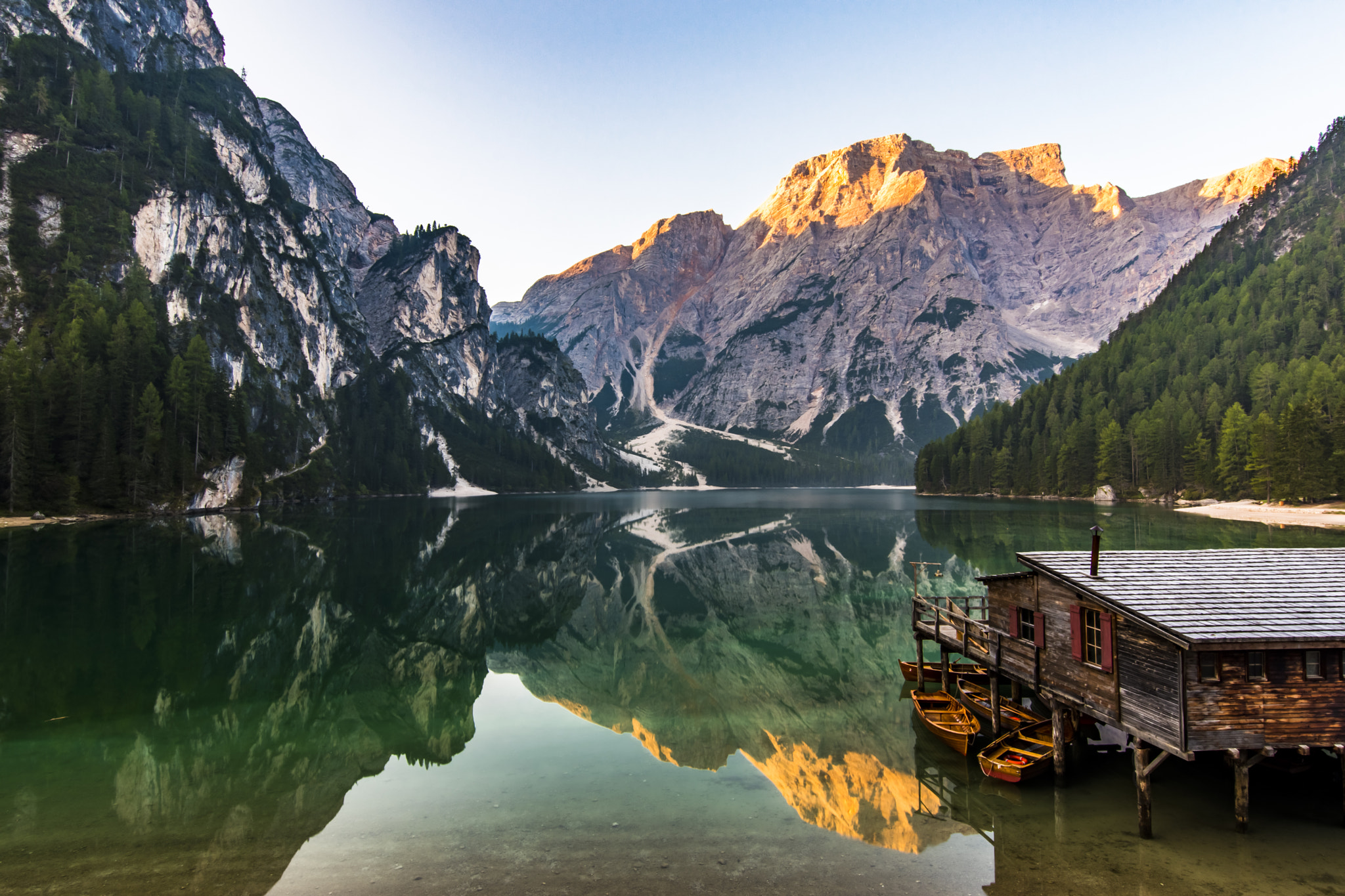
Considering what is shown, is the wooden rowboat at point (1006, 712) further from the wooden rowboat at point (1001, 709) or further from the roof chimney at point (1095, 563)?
the roof chimney at point (1095, 563)

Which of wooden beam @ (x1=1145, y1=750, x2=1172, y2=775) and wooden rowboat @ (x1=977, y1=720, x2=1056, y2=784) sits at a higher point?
wooden beam @ (x1=1145, y1=750, x2=1172, y2=775)

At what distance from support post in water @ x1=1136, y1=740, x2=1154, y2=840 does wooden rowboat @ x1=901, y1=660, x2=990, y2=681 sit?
30.4ft

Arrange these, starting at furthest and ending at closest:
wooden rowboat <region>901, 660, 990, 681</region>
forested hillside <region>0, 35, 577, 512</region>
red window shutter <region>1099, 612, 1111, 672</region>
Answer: forested hillside <region>0, 35, 577, 512</region>, wooden rowboat <region>901, 660, 990, 681</region>, red window shutter <region>1099, 612, 1111, 672</region>

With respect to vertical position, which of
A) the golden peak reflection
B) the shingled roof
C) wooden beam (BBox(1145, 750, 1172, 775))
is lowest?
the golden peak reflection

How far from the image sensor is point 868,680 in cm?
3112

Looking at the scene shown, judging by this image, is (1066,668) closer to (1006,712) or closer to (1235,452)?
(1006,712)

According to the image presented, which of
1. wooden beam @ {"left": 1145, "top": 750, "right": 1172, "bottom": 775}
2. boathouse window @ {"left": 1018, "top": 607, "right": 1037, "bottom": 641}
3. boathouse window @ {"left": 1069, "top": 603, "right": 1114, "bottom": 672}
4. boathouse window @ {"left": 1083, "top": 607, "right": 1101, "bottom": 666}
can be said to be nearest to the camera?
wooden beam @ {"left": 1145, "top": 750, "right": 1172, "bottom": 775}

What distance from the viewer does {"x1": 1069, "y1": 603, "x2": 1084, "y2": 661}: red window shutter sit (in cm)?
1895

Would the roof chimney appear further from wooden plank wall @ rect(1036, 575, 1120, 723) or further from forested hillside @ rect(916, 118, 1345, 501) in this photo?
forested hillside @ rect(916, 118, 1345, 501)

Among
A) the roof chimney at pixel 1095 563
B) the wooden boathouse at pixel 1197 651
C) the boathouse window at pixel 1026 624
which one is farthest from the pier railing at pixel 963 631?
the roof chimney at pixel 1095 563

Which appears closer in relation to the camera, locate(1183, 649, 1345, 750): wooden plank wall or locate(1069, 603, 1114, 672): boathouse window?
locate(1183, 649, 1345, 750): wooden plank wall

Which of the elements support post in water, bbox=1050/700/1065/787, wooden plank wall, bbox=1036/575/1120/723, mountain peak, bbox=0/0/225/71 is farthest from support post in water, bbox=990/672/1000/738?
mountain peak, bbox=0/0/225/71

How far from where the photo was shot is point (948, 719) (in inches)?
918

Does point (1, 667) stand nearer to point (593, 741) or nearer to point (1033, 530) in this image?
point (593, 741)
